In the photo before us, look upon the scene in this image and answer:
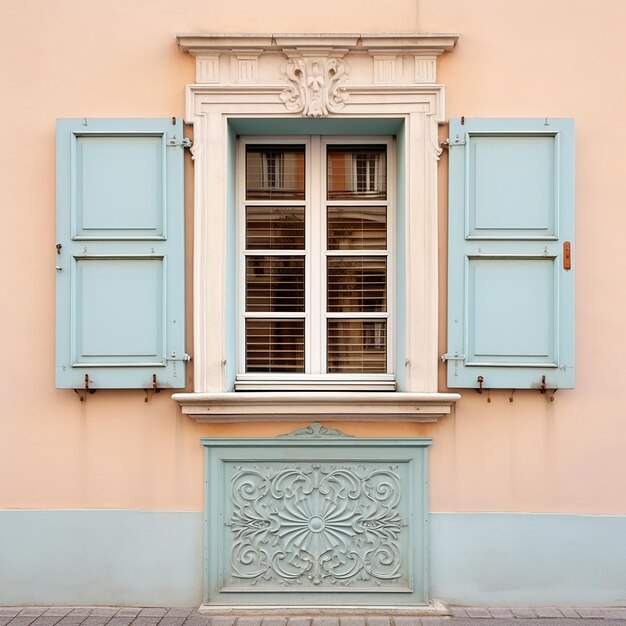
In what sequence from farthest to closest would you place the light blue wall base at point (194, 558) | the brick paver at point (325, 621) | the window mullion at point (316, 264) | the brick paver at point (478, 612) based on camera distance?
1. the window mullion at point (316, 264)
2. the light blue wall base at point (194, 558)
3. the brick paver at point (478, 612)
4. the brick paver at point (325, 621)

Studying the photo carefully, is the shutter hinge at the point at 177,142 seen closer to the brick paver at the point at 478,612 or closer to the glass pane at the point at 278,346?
the glass pane at the point at 278,346

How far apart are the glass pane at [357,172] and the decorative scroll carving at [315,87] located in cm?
44

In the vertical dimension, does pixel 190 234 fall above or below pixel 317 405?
above

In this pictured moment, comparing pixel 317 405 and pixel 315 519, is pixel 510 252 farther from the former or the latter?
pixel 315 519

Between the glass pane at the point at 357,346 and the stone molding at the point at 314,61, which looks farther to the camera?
the glass pane at the point at 357,346

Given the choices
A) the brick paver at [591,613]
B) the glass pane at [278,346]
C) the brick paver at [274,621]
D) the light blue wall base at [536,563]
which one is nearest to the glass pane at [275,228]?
the glass pane at [278,346]

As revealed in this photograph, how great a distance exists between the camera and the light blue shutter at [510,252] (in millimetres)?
4469

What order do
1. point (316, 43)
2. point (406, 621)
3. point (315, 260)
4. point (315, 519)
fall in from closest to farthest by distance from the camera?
point (406, 621) → point (316, 43) → point (315, 519) → point (315, 260)

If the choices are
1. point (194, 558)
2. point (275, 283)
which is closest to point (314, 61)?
point (275, 283)

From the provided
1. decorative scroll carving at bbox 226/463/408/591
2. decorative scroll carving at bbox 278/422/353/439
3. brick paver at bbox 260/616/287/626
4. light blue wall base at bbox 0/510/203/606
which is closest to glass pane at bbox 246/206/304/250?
decorative scroll carving at bbox 278/422/353/439

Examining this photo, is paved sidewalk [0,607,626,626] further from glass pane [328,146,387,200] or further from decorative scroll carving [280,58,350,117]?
decorative scroll carving [280,58,350,117]

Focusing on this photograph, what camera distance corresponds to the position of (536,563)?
4547mm

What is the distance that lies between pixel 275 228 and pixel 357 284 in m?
0.68

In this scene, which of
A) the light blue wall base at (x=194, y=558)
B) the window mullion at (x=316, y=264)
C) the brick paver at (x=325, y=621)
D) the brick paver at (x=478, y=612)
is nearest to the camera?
the brick paver at (x=325, y=621)
